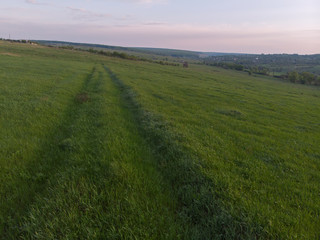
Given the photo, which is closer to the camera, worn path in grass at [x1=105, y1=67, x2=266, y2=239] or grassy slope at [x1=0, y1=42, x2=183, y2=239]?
grassy slope at [x1=0, y1=42, x2=183, y2=239]

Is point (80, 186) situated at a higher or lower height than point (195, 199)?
higher

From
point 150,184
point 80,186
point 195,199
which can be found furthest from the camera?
point 150,184

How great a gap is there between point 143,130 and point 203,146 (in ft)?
10.6

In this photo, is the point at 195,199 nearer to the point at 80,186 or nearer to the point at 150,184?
the point at 150,184

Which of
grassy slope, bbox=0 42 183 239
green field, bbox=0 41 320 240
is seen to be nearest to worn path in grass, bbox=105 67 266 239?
green field, bbox=0 41 320 240

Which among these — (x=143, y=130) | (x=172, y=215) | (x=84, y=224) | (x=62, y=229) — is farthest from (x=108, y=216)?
(x=143, y=130)

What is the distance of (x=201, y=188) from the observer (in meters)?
4.28

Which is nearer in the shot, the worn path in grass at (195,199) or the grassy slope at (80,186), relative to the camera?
the grassy slope at (80,186)

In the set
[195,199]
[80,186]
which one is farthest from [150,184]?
[80,186]

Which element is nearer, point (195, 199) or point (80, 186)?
point (80, 186)

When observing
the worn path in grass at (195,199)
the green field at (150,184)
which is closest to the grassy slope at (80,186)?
the green field at (150,184)

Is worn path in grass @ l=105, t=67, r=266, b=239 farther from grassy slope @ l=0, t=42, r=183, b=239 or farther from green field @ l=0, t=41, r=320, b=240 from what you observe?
grassy slope @ l=0, t=42, r=183, b=239

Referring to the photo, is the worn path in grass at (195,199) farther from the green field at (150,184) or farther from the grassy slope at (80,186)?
the grassy slope at (80,186)

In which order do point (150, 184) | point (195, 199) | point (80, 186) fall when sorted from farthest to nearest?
point (150, 184) < point (195, 199) < point (80, 186)
